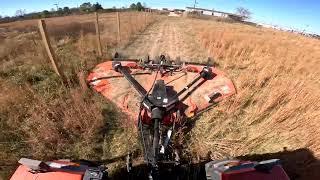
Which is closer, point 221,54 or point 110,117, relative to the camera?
point 110,117

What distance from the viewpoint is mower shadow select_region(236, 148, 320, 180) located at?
4949mm

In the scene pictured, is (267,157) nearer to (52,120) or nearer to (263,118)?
(263,118)

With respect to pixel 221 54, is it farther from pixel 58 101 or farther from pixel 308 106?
pixel 58 101

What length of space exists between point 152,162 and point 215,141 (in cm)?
205

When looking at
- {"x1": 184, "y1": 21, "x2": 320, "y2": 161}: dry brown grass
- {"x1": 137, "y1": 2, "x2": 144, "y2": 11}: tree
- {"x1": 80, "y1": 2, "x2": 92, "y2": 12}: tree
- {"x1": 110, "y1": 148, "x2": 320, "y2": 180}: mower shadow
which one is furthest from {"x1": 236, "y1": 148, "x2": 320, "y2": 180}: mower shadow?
{"x1": 80, "y1": 2, "x2": 92, "y2": 12}: tree

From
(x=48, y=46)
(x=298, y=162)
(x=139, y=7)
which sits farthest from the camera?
(x=139, y=7)

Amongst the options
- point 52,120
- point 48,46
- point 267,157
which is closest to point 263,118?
point 267,157

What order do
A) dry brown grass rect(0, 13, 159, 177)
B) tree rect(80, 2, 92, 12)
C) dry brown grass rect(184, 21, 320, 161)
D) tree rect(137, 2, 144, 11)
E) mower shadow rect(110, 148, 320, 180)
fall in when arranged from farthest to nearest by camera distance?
1. tree rect(80, 2, 92, 12)
2. tree rect(137, 2, 144, 11)
3. dry brown grass rect(184, 21, 320, 161)
4. dry brown grass rect(0, 13, 159, 177)
5. mower shadow rect(110, 148, 320, 180)

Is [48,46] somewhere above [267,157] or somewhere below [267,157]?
above

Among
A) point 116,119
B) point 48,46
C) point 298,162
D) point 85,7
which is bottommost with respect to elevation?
point 298,162

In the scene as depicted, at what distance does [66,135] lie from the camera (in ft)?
18.3

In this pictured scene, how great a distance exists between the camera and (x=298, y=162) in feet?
17.0

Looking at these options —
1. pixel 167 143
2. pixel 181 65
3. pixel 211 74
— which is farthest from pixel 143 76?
pixel 167 143

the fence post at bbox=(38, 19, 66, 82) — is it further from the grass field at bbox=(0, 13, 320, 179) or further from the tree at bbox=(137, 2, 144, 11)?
the tree at bbox=(137, 2, 144, 11)
